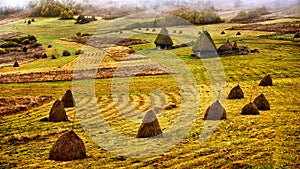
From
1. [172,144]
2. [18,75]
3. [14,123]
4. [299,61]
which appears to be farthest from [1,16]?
[172,144]

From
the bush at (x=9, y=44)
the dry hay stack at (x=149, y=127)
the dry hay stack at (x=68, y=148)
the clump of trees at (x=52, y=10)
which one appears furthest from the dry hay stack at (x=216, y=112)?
the clump of trees at (x=52, y=10)

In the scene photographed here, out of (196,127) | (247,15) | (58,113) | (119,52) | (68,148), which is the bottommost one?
(196,127)

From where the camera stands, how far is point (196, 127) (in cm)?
2969

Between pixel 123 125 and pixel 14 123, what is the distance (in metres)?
8.83

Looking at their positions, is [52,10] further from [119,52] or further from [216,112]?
[216,112]

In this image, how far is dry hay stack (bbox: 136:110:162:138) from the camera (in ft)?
86.9

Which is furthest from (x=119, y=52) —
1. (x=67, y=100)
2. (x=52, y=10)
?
(x=52, y=10)

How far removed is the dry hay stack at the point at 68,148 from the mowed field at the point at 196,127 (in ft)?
1.59

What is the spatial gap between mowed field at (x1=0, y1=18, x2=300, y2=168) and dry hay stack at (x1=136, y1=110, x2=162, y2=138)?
6.08 ft

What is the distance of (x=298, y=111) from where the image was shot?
3353 cm

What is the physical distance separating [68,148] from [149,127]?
19.3ft

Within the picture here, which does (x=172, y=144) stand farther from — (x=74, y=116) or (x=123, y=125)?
(x=74, y=116)

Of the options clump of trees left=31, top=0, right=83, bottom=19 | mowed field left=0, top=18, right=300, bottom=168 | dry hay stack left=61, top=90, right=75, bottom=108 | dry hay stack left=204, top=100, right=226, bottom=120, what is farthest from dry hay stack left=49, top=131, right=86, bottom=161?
clump of trees left=31, top=0, right=83, bottom=19

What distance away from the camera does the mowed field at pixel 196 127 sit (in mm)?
22281
